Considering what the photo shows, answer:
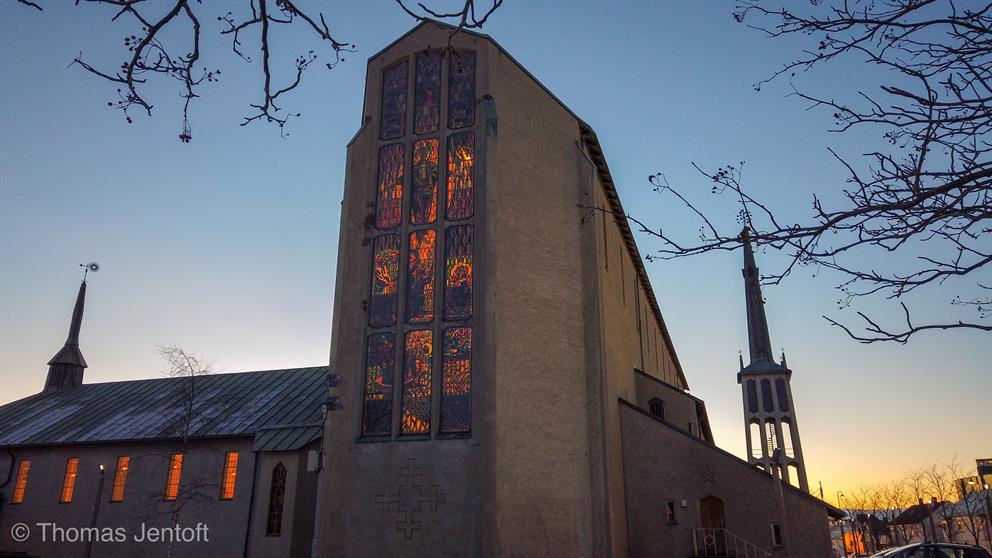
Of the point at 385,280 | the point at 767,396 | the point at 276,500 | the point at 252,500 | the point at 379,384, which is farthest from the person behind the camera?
the point at 767,396

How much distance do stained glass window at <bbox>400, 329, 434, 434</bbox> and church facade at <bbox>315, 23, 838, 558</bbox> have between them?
1.6 inches

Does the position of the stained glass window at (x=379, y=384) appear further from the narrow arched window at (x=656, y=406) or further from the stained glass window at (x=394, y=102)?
the narrow arched window at (x=656, y=406)

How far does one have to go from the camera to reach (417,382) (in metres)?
16.3

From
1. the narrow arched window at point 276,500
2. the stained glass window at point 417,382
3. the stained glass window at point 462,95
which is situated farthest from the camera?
the narrow arched window at point 276,500

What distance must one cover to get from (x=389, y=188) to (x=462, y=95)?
10.6 ft

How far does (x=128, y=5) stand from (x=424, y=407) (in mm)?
12654

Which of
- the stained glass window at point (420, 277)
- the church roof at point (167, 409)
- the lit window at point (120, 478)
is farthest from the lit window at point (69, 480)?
the stained glass window at point (420, 277)

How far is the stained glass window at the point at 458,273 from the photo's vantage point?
54.5ft

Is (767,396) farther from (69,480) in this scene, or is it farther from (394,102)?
(69,480)

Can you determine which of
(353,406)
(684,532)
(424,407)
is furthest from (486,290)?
(684,532)

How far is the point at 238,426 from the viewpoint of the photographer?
25.0 m

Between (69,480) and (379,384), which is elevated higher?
(379,384)

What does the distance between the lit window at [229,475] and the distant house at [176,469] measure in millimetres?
42

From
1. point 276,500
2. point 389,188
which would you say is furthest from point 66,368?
point 389,188
